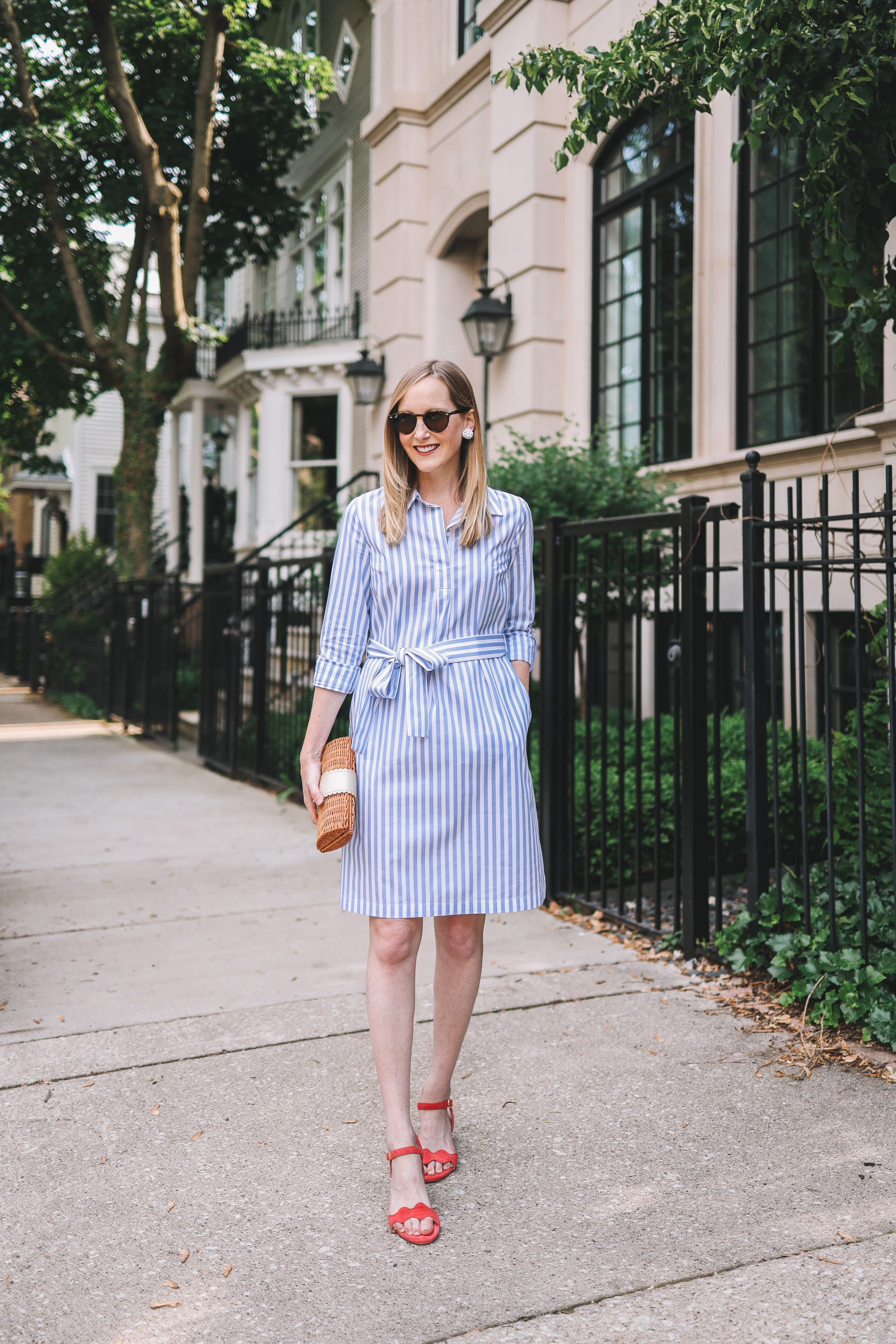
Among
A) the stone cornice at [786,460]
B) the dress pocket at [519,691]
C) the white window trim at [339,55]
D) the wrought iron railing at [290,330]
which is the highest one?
the white window trim at [339,55]

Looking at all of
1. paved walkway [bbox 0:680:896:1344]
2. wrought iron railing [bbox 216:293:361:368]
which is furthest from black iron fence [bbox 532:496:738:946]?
wrought iron railing [bbox 216:293:361:368]

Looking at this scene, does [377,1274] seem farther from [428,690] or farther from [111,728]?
[111,728]

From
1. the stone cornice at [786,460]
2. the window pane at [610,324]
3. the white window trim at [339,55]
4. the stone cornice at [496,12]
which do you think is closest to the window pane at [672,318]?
the stone cornice at [786,460]

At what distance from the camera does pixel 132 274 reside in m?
17.2

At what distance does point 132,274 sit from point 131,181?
4.46 feet

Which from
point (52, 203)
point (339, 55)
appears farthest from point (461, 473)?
point (339, 55)

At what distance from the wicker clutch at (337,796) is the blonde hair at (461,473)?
531mm

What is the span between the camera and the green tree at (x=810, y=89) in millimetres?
3604

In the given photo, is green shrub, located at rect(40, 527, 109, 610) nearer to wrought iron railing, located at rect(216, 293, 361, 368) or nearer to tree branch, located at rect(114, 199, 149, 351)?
wrought iron railing, located at rect(216, 293, 361, 368)

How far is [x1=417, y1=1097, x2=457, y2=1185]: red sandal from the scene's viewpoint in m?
2.74

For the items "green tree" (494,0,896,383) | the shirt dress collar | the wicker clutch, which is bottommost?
the wicker clutch

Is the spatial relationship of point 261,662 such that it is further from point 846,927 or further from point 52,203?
point 52,203

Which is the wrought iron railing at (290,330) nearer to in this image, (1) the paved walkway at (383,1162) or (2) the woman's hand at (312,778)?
(1) the paved walkway at (383,1162)

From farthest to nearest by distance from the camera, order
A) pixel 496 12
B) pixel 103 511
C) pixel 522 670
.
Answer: pixel 103 511 < pixel 496 12 < pixel 522 670
